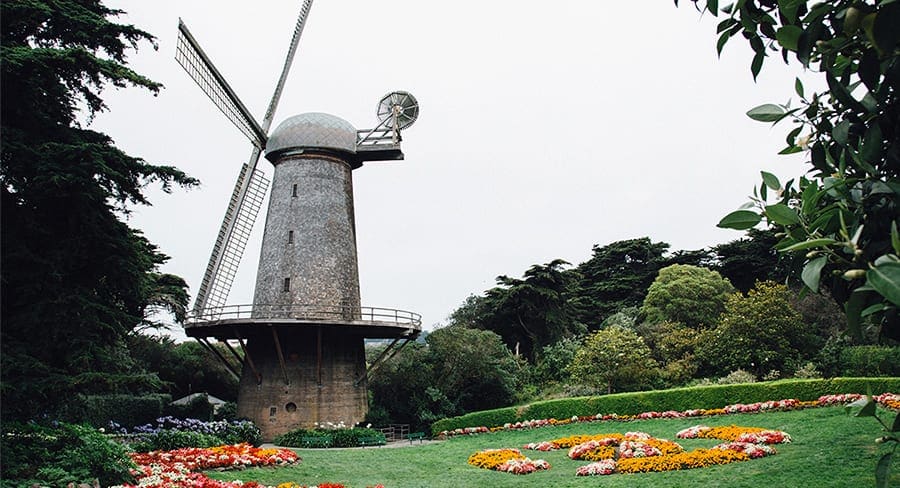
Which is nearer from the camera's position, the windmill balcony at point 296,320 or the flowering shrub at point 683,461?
the flowering shrub at point 683,461

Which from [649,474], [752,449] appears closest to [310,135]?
[649,474]

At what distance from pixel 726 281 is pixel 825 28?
112 ft

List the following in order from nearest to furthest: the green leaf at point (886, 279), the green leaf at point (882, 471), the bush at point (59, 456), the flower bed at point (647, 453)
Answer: the green leaf at point (886, 279) → the green leaf at point (882, 471) → the bush at point (59, 456) → the flower bed at point (647, 453)

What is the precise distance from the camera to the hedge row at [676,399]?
55.3 ft

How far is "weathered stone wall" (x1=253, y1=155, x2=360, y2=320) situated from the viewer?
929 inches

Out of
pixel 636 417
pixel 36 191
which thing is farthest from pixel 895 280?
pixel 636 417

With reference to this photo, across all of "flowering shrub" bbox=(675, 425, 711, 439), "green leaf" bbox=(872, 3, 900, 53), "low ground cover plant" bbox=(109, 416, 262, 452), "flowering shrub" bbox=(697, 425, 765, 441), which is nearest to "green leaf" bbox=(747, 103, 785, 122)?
"green leaf" bbox=(872, 3, 900, 53)

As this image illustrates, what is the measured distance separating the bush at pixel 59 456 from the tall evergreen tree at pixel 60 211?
0.48m

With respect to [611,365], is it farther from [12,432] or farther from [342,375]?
[12,432]

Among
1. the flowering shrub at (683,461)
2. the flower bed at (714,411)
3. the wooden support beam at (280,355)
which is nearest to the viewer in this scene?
the flowering shrub at (683,461)

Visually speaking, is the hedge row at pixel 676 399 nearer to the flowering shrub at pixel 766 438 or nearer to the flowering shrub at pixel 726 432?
the flowering shrub at pixel 726 432

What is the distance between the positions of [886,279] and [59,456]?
1000cm

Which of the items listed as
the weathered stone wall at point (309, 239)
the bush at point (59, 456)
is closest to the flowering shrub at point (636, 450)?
the bush at point (59, 456)

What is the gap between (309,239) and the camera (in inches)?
945
